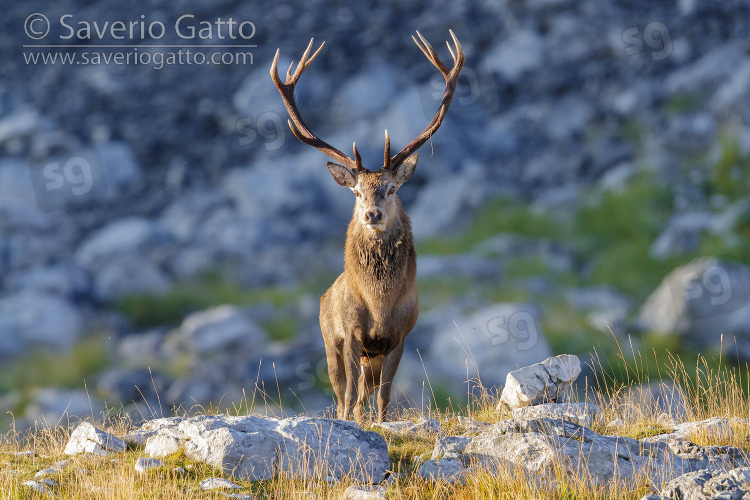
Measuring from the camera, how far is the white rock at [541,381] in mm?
9109

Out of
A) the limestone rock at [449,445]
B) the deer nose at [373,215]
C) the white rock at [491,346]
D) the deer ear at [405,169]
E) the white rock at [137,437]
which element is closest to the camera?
the limestone rock at [449,445]

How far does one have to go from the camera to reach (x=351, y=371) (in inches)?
392

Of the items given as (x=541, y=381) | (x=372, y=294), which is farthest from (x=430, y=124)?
(x=541, y=381)

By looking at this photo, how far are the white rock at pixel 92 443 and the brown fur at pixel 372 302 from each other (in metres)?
2.60

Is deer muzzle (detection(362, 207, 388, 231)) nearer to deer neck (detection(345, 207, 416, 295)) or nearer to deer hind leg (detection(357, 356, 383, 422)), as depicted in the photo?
deer neck (detection(345, 207, 416, 295))

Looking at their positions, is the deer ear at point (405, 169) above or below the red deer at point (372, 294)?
above

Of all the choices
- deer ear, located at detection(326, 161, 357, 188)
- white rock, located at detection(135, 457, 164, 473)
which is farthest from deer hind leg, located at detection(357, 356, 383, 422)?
white rock, located at detection(135, 457, 164, 473)

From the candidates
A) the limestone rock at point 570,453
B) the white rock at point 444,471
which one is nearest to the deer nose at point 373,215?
the limestone rock at point 570,453

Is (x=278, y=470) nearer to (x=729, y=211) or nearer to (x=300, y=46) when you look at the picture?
(x=729, y=211)

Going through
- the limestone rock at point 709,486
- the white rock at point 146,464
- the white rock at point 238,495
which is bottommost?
the limestone rock at point 709,486

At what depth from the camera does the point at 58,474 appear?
7.68 m

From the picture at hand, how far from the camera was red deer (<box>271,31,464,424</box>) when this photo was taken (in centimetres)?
1005

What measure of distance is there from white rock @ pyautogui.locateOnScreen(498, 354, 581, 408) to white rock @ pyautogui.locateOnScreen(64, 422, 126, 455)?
361cm

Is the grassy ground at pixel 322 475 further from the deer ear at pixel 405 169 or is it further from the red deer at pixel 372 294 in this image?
the deer ear at pixel 405 169
